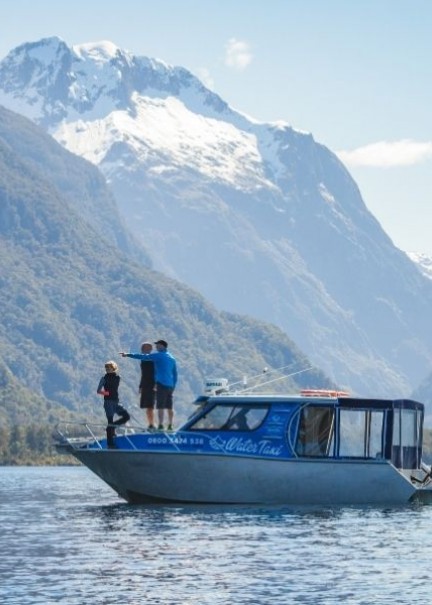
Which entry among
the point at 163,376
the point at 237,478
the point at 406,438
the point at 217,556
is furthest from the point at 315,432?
the point at 217,556

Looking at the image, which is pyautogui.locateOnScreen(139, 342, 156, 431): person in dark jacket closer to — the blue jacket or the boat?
the blue jacket

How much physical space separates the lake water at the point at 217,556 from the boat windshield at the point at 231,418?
2899 mm

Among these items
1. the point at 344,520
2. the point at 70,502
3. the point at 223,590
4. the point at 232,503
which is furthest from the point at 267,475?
the point at 223,590

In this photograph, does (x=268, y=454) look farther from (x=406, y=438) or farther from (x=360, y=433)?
(x=406, y=438)

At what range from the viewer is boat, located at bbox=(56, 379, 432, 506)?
176 feet

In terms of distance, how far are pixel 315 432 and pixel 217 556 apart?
52.4ft

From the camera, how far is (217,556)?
3972cm

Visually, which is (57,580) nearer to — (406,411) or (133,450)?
(133,450)

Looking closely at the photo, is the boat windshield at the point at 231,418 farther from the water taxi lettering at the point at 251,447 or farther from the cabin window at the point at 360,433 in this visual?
the cabin window at the point at 360,433

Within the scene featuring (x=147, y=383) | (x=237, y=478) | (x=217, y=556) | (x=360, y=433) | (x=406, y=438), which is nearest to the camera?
(x=217, y=556)

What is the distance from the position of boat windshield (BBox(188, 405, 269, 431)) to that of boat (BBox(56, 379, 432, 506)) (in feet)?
0.11

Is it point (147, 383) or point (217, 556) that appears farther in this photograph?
point (147, 383)

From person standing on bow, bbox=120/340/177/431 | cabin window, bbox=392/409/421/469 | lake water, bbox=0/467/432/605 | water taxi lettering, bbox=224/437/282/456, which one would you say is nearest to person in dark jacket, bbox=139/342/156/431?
person standing on bow, bbox=120/340/177/431

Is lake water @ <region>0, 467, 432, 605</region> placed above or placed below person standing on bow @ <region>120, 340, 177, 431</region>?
below
